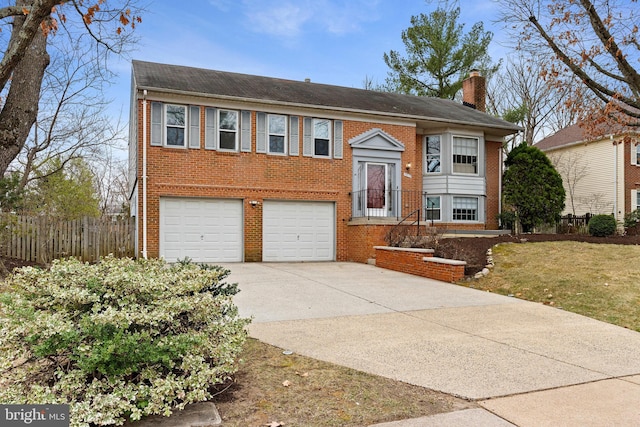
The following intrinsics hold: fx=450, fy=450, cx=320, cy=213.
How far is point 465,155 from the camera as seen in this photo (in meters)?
18.6

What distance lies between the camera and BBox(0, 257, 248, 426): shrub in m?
3.16

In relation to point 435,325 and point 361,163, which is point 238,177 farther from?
point 435,325

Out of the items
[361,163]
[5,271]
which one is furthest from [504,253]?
[5,271]

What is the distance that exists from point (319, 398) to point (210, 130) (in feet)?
39.5

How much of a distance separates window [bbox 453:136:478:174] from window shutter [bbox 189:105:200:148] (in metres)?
10.2

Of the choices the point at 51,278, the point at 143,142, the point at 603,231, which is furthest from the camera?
the point at 603,231

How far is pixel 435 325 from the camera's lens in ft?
21.4

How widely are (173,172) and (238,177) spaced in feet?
6.69

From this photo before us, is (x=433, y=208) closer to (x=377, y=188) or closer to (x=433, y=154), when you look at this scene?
(x=433, y=154)

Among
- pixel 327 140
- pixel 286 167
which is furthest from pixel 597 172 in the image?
pixel 286 167

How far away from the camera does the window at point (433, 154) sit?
18.4 m

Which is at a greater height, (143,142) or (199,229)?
(143,142)

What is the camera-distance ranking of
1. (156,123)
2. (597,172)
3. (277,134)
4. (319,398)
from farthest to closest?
(597,172) < (277,134) < (156,123) < (319,398)

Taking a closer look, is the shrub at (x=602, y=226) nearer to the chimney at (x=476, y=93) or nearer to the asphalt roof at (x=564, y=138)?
the chimney at (x=476, y=93)
